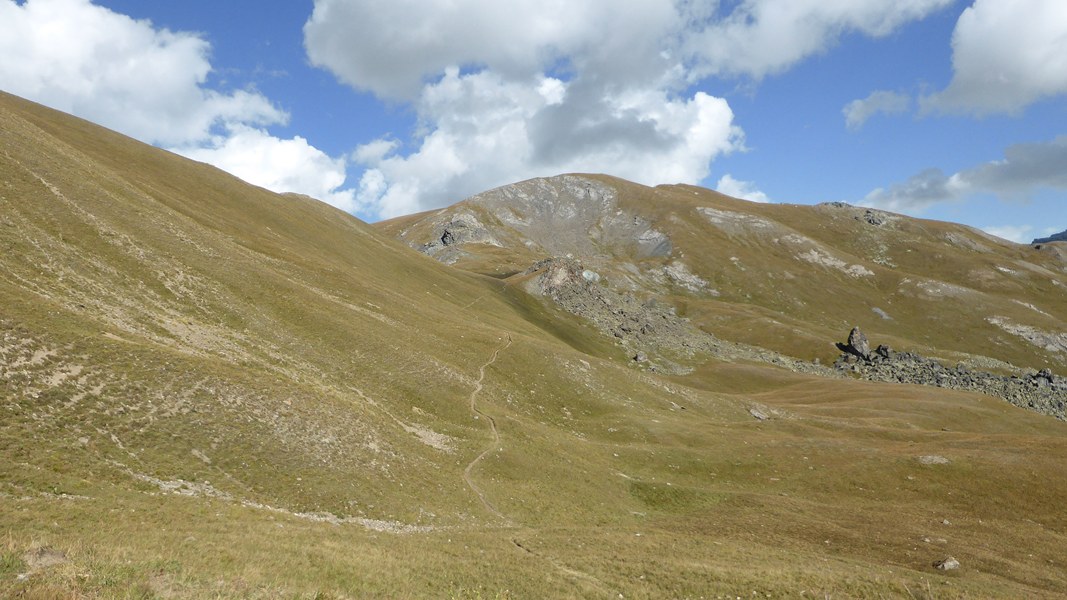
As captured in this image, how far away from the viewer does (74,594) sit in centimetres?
1439

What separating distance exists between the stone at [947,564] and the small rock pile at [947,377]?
13812 cm

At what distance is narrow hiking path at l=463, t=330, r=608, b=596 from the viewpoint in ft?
93.1

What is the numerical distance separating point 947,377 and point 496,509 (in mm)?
162834

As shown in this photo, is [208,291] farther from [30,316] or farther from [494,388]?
[494,388]

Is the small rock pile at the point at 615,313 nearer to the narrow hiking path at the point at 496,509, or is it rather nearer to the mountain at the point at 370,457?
the mountain at the point at 370,457

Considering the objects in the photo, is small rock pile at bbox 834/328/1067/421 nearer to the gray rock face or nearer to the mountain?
the gray rock face

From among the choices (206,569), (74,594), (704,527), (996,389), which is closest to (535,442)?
(704,527)

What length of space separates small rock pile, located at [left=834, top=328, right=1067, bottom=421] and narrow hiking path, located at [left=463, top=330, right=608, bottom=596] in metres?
137

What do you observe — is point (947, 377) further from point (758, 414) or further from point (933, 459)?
point (933, 459)

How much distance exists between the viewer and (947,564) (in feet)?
110

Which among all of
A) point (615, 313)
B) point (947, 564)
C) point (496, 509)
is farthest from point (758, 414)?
point (615, 313)

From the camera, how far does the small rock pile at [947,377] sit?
461 feet

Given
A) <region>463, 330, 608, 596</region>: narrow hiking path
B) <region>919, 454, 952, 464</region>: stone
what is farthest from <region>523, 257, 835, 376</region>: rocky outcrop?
<region>463, 330, 608, 596</region>: narrow hiking path

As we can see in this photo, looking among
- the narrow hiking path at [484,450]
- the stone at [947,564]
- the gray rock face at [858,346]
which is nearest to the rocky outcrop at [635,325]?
the gray rock face at [858,346]
